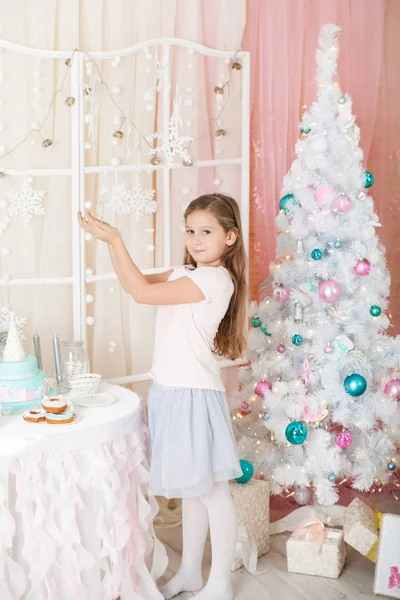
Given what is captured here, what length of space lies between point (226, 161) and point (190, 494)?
1.55m

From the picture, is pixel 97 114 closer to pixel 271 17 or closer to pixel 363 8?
pixel 271 17

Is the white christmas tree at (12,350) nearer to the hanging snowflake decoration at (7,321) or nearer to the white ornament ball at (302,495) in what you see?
the hanging snowflake decoration at (7,321)

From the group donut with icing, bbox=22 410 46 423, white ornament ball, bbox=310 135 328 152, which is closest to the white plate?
donut with icing, bbox=22 410 46 423

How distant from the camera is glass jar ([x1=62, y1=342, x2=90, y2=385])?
2.74 meters

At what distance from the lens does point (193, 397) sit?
2566 millimetres

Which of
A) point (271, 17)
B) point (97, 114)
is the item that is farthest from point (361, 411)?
point (271, 17)

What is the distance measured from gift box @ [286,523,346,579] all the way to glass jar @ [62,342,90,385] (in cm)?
101

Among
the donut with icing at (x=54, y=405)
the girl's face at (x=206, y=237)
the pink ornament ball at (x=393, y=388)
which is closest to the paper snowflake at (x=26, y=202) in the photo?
the girl's face at (x=206, y=237)

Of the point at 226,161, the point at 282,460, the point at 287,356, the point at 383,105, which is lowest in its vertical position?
the point at 282,460

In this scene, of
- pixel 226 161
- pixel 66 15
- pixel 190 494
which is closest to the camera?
pixel 190 494

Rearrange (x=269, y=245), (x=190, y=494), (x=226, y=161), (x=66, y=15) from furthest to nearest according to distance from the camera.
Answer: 1. (x=269, y=245)
2. (x=226, y=161)
3. (x=66, y=15)
4. (x=190, y=494)

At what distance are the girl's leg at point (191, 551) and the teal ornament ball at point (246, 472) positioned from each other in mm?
346

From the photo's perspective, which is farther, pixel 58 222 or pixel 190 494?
pixel 58 222

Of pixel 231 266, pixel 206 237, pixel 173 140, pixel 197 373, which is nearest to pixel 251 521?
pixel 197 373
